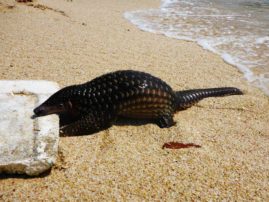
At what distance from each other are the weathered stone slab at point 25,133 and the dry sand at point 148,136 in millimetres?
137

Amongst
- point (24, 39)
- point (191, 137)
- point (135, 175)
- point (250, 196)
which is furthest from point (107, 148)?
point (24, 39)

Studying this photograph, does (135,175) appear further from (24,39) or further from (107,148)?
(24,39)

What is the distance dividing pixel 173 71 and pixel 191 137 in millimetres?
2400

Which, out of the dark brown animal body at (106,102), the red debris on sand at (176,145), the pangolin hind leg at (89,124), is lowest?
the red debris on sand at (176,145)

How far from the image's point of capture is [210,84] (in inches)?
228

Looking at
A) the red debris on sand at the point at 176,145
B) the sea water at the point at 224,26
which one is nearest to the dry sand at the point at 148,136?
the red debris on sand at the point at 176,145

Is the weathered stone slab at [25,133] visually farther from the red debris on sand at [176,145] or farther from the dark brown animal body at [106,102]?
Answer: the red debris on sand at [176,145]

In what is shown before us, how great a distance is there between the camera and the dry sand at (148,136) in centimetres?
309

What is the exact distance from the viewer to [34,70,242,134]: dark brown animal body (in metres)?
3.84

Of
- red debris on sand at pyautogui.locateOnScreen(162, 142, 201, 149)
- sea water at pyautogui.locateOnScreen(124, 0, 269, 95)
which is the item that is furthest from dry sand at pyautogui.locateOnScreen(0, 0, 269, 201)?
sea water at pyautogui.locateOnScreen(124, 0, 269, 95)

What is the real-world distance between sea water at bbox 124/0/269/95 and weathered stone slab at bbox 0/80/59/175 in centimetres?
368

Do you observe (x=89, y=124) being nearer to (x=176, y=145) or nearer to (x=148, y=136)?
(x=148, y=136)

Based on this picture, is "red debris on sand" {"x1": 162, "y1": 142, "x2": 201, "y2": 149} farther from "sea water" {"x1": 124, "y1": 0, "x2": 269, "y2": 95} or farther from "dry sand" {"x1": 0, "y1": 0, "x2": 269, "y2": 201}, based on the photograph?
"sea water" {"x1": 124, "y1": 0, "x2": 269, "y2": 95}

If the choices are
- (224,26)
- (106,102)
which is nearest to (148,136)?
(106,102)
